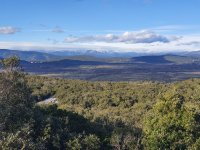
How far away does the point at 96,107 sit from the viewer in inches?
2817

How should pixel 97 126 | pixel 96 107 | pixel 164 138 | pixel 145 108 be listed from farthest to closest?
pixel 96 107, pixel 145 108, pixel 97 126, pixel 164 138

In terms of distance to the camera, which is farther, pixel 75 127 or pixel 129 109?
pixel 129 109

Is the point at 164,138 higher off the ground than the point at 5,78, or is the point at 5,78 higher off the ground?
the point at 5,78

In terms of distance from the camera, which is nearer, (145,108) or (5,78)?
(5,78)

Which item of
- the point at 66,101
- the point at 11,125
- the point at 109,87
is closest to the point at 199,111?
the point at 11,125

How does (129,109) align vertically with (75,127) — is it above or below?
below

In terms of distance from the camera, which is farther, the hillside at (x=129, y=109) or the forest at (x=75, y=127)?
the hillside at (x=129, y=109)

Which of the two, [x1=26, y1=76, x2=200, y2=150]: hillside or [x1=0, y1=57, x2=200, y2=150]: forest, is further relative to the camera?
[x1=26, y1=76, x2=200, y2=150]: hillside

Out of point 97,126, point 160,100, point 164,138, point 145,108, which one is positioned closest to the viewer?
point 164,138

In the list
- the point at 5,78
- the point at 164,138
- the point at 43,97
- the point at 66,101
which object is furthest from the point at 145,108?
the point at 5,78

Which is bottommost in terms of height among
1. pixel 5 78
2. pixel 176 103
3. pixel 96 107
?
pixel 96 107

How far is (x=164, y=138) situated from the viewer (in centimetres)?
4012

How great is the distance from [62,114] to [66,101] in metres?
27.3

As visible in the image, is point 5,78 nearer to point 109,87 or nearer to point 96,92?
point 96,92
